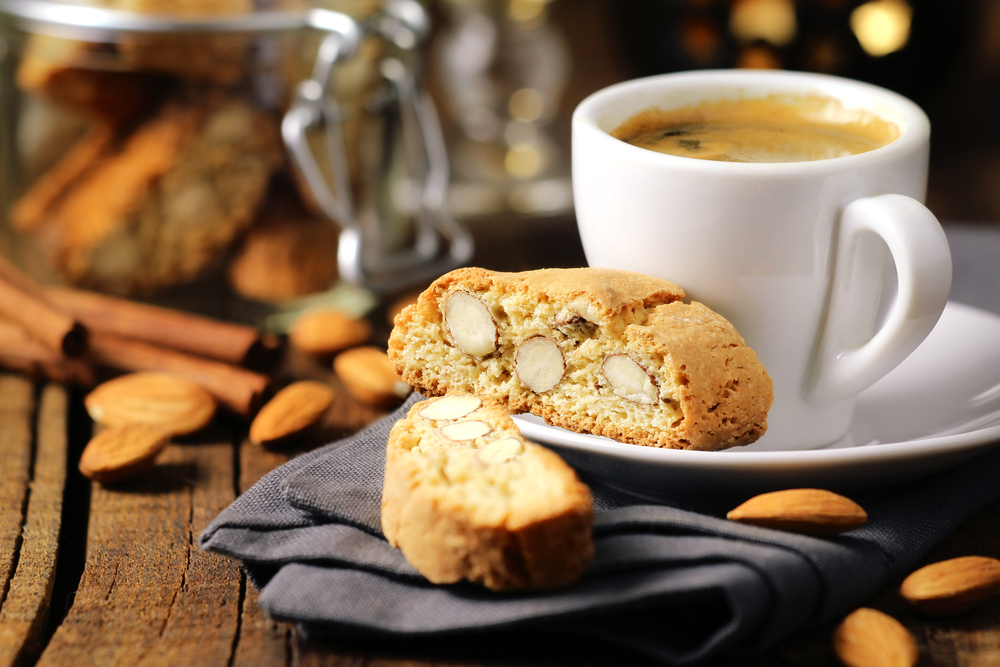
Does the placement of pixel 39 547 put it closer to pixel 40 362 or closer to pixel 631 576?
pixel 40 362

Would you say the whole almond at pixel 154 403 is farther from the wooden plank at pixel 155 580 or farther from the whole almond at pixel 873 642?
the whole almond at pixel 873 642

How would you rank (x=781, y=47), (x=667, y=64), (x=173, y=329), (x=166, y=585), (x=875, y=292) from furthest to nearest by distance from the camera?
(x=667, y=64) → (x=781, y=47) → (x=173, y=329) → (x=875, y=292) → (x=166, y=585)

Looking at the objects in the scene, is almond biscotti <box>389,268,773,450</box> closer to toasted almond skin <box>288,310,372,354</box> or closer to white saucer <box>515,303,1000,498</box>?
white saucer <box>515,303,1000,498</box>

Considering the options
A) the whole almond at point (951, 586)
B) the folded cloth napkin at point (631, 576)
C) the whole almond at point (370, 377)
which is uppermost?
the folded cloth napkin at point (631, 576)

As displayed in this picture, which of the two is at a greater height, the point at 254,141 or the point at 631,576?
the point at 254,141

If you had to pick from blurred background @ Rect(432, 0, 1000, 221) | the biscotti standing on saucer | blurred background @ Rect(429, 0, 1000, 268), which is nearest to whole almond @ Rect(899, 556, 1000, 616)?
the biscotti standing on saucer

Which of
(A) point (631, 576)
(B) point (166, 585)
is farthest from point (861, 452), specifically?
(B) point (166, 585)

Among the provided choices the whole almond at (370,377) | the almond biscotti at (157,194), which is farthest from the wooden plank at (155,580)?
the almond biscotti at (157,194)
